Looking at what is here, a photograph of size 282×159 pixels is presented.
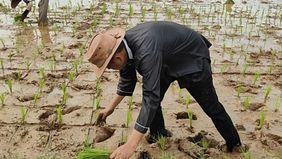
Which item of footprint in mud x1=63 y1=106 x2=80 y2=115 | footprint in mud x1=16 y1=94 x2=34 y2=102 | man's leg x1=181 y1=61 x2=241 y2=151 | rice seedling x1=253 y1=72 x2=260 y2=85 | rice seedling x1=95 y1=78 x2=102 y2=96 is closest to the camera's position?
man's leg x1=181 y1=61 x2=241 y2=151

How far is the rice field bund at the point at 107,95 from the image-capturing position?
3.57 m

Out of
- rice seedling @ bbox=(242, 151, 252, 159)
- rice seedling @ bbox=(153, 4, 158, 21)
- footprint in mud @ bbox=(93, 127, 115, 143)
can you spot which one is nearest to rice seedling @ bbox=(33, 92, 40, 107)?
footprint in mud @ bbox=(93, 127, 115, 143)

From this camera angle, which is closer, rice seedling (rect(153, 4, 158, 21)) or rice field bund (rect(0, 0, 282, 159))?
rice field bund (rect(0, 0, 282, 159))

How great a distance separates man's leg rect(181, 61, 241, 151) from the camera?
3.03 metres

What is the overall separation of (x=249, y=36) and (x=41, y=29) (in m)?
3.72

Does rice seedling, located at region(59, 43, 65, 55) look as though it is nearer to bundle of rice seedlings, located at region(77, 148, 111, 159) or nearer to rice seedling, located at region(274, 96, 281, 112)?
rice seedling, located at region(274, 96, 281, 112)

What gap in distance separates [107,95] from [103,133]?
93cm

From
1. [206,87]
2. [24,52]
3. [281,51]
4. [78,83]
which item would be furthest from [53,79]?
[281,51]

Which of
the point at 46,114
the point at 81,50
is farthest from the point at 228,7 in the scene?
the point at 46,114

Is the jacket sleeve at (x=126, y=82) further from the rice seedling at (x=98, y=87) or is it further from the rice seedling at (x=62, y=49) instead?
the rice seedling at (x=62, y=49)

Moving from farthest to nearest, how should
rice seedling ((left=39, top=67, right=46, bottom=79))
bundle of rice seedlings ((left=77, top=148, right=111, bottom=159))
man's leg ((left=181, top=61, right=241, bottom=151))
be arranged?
1. rice seedling ((left=39, top=67, right=46, bottom=79))
2. man's leg ((left=181, top=61, right=241, bottom=151))
3. bundle of rice seedlings ((left=77, top=148, right=111, bottom=159))

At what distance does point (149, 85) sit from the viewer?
2.57 metres

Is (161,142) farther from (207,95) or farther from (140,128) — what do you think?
(140,128)

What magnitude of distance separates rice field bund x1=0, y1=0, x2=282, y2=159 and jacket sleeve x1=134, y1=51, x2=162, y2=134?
543 mm
